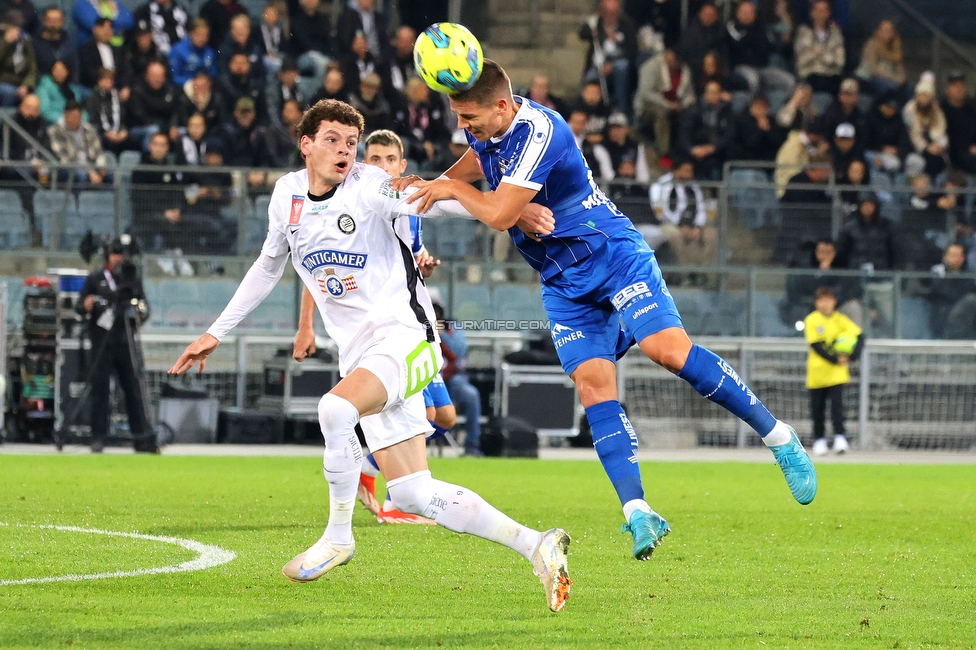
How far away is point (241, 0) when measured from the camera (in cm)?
2311

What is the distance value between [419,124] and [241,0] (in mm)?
4656

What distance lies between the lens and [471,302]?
17969mm

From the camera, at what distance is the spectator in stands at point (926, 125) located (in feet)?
72.4

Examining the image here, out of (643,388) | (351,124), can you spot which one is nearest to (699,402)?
(643,388)

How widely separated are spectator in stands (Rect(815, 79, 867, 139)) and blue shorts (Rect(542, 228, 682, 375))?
15721mm

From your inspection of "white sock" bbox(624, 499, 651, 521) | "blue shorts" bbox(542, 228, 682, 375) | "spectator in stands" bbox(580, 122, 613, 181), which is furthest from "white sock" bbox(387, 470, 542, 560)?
"spectator in stands" bbox(580, 122, 613, 181)

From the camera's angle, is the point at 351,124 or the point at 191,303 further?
the point at 191,303

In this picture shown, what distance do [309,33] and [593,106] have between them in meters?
4.54

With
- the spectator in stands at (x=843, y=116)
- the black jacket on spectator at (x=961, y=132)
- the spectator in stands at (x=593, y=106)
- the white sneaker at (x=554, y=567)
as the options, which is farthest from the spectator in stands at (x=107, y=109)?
the white sneaker at (x=554, y=567)

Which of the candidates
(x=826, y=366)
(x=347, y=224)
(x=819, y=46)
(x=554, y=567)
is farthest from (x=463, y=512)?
(x=819, y=46)

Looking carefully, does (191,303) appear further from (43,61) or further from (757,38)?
(757,38)

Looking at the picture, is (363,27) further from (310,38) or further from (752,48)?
(752,48)

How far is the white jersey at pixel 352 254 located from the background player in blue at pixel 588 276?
20 cm

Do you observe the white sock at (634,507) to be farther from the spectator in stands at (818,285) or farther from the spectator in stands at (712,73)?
the spectator in stands at (712,73)
